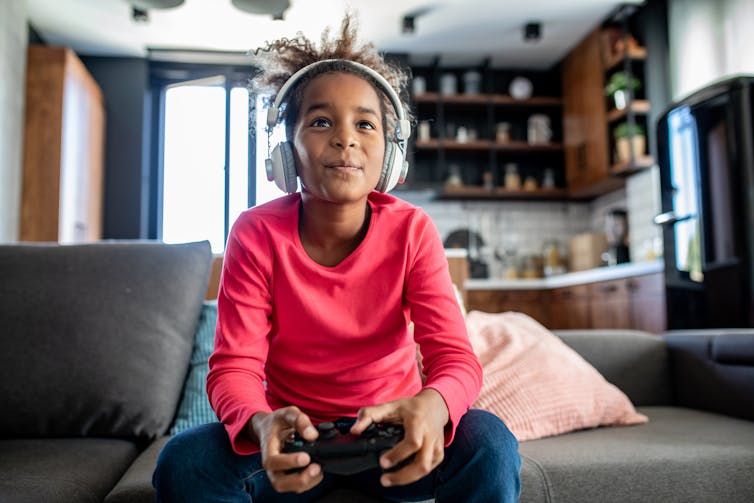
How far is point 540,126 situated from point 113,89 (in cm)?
351

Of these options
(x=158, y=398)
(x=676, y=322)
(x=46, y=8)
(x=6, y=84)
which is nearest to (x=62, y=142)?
(x=6, y=84)

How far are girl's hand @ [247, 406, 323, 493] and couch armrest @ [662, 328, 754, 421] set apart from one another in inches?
48.3

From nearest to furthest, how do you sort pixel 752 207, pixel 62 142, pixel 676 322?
pixel 752 207, pixel 676 322, pixel 62 142

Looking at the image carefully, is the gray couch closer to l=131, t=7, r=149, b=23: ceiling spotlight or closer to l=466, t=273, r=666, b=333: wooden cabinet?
l=466, t=273, r=666, b=333: wooden cabinet

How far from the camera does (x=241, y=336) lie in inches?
36.3

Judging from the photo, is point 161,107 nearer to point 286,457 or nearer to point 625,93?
point 625,93

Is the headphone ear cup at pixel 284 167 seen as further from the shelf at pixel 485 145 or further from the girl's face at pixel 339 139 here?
the shelf at pixel 485 145

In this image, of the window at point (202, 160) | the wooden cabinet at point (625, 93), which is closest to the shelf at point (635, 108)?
the wooden cabinet at point (625, 93)

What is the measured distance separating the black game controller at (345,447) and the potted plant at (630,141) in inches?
164

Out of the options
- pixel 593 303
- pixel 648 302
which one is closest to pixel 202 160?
pixel 593 303

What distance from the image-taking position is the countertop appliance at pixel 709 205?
2.34m

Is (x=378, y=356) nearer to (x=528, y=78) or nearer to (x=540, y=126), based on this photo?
(x=540, y=126)

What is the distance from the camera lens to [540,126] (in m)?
5.55

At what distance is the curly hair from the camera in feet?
3.48
